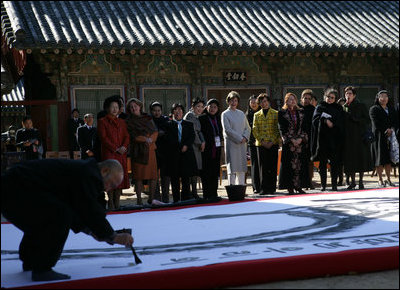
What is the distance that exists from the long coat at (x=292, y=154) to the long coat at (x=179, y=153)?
122 centimetres

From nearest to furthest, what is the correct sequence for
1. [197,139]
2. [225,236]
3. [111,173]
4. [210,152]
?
[111,173]
[225,236]
[197,139]
[210,152]

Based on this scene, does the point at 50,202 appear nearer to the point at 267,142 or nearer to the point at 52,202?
the point at 52,202

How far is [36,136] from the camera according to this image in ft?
30.2

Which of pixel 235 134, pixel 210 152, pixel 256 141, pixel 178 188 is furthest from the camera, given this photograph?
pixel 256 141

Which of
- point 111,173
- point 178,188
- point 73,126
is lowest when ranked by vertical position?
point 178,188

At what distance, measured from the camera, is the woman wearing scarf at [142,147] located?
699 cm

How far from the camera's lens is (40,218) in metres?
3.31

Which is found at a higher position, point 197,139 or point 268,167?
point 197,139

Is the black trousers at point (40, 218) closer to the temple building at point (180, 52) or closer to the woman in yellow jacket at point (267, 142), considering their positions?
the woman in yellow jacket at point (267, 142)

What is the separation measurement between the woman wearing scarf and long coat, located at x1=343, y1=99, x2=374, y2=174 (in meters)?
2.69

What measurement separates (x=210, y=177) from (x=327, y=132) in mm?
1692

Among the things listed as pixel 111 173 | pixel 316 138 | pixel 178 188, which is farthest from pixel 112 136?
pixel 111 173

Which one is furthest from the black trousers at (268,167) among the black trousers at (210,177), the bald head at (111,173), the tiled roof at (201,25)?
the bald head at (111,173)

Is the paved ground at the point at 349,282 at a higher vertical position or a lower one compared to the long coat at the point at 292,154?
lower
